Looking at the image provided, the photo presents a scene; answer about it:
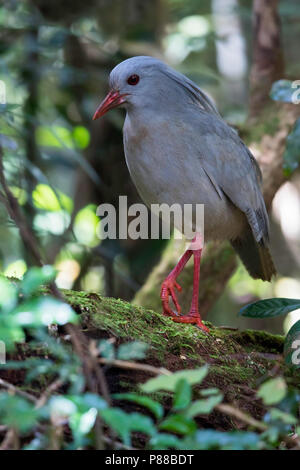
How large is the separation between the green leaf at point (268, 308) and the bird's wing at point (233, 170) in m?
1.06

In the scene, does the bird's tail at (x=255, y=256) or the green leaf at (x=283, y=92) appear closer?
the green leaf at (x=283, y=92)

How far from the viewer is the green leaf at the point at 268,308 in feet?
12.1

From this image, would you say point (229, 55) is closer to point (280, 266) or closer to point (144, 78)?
point (280, 266)

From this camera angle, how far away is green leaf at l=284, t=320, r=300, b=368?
345cm

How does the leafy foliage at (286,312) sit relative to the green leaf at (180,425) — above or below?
above

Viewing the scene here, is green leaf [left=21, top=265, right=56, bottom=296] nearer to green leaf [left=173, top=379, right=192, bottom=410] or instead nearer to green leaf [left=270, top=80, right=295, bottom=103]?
green leaf [left=173, top=379, right=192, bottom=410]

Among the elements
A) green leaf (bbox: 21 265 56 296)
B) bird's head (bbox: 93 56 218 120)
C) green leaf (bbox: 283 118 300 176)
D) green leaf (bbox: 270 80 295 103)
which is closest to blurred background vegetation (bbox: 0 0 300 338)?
bird's head (bbox: 93 56 218 120)

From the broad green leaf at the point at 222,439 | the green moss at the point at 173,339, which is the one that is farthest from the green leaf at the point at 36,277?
the green moss at the point at 173,339

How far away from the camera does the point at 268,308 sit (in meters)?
3.71

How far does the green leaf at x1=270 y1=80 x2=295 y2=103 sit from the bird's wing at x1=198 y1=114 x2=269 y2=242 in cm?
68

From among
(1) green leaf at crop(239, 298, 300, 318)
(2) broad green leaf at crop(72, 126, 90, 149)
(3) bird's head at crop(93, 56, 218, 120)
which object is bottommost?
(1) green leaf at crop(239, 298, 300, 318)

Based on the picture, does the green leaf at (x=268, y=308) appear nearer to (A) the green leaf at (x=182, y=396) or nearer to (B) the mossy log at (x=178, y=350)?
(B) the mossy log at (x=178, y=350)

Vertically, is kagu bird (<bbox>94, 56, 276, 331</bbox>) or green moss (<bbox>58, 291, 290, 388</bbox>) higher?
kagu bird (<bbox>94, 56, 276, 331</bbox>)
